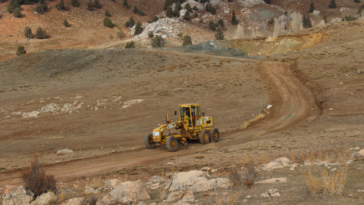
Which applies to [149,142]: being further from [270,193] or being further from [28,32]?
[28,32]

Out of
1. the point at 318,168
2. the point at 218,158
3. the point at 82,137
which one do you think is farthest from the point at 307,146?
the point at 82,137

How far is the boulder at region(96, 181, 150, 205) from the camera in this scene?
7.08 meters

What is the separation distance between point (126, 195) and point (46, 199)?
2226 millimetres

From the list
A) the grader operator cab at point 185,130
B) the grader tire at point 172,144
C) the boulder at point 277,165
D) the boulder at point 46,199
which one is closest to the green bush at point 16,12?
the grader operator cab at point 185,130

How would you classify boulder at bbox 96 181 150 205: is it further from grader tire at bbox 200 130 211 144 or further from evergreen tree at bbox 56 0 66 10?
evergreen tree at bbox 56 0 66 10

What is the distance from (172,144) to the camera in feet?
56.5

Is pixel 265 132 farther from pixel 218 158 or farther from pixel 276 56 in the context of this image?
pixel 276 56

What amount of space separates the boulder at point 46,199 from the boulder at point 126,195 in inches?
64.2

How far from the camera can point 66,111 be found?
32.8 meters

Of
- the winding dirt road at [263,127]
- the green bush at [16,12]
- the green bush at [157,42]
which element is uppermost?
the green bush at [16,12]

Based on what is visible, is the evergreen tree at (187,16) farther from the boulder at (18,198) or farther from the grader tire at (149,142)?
the boulder at (18,198)

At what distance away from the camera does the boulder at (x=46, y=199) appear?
761 cm

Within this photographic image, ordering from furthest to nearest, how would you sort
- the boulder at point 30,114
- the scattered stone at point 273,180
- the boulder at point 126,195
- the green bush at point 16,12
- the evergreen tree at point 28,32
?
1. the green bush at point 16,12
2. the evergreen tree at point 28,32
3. the boulder at point 30,114
4. the scattered stone at point 273,180
5. the boulder at point 126,195

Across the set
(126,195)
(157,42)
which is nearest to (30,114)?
(126,195)
